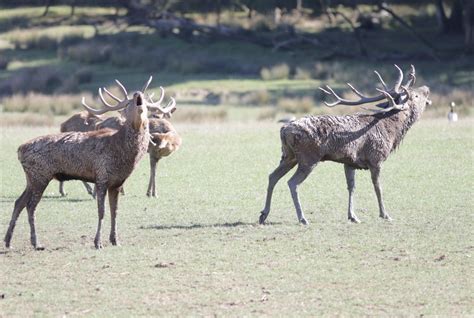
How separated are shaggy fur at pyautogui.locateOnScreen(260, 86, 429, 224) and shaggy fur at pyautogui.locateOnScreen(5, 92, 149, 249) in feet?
7.65

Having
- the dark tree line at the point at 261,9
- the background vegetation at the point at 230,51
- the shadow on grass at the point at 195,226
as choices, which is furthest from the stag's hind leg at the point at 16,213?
the dark tree line at the point at 261,9

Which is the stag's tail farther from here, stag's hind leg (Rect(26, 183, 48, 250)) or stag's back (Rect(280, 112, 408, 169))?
stag's hind leg (Rect(26, 183, 48, 250))

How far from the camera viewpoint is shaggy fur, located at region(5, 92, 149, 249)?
14.2 metres

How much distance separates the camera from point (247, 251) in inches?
547

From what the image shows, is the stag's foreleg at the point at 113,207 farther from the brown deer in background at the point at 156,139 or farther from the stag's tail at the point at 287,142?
the brown deer in background at the point at 156,139

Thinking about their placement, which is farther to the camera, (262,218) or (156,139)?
(156,139)

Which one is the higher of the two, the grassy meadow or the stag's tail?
the stag's tail

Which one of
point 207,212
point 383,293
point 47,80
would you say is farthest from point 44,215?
point 47,80

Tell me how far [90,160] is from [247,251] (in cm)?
228

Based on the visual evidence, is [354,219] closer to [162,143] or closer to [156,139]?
[162,143]

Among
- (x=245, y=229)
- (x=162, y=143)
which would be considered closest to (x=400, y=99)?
(x=245, y=229)

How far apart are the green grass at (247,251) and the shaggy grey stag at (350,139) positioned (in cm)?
60

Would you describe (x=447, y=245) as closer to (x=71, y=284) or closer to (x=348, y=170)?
(x=348, y=170)

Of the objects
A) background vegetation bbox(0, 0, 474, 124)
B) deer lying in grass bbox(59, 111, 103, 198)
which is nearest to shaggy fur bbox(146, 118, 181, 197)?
deer lying in grass bbox(59, 111, 103, 198)
